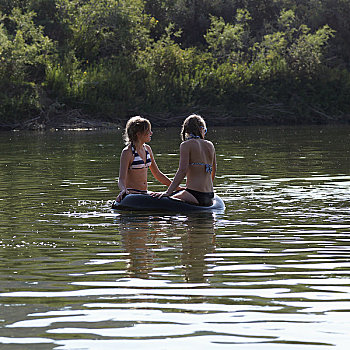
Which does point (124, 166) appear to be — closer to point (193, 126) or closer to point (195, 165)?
point (195, 165)

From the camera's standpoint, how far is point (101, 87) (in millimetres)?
48688

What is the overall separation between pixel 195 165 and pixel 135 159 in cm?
80

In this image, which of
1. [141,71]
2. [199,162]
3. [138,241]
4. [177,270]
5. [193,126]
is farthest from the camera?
[141,71]

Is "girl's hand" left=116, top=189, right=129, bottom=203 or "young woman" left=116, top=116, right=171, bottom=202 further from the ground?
"young woman" left=116, top=116, right=171, bottom=202

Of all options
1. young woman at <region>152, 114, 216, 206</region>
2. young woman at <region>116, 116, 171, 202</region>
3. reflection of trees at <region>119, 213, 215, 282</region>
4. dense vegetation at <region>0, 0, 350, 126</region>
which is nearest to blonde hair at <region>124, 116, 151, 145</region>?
young woman at <region>116, 116, 171, 202</region>

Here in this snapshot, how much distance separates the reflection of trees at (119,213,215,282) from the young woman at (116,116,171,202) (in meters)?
0.52

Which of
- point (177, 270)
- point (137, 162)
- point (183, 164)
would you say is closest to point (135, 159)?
point (137, 162)

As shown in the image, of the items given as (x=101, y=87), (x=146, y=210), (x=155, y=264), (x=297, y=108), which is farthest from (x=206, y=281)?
(x=297, y=108)

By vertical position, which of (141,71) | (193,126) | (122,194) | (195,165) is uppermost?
(141,71)

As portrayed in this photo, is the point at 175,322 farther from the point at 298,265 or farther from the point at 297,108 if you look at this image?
the point at 297,108

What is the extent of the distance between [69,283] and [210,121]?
44245 millimetres

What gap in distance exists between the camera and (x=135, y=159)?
1162 centimetres

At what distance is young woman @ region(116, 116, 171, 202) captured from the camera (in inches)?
451

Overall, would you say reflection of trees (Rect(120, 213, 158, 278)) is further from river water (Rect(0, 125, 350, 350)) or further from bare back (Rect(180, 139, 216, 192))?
bare back (Rect(180, 139, 216, 192))
